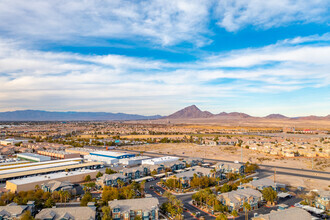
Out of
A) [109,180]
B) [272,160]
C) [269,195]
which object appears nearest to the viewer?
[269,195]

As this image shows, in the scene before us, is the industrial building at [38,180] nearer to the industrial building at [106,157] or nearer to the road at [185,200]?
the road at [185,200]

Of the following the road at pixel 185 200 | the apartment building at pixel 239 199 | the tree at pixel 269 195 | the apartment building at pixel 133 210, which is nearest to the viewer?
the apartment building at pixel 133 210

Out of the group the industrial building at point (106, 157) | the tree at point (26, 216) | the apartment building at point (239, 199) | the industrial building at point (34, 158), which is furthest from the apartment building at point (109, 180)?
the industrial building at point (34, 158)

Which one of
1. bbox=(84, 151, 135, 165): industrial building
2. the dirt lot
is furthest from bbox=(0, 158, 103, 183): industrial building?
the dirt lot

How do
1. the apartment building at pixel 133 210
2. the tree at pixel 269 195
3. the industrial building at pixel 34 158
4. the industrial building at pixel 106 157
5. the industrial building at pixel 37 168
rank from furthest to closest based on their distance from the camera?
the industrial building at pixel 34 158 → the industrial building at pixel 106 157 → the industrial building at pixel 37 168 → the tree at pixel 269 195 → the apartment building at pixel 133 210

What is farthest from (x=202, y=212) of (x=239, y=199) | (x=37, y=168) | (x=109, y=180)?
(x=37, y=168)

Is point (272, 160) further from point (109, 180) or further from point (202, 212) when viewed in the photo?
point (109, 180)

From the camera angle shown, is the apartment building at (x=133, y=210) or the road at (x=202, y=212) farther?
the road at (x=202, y=212)

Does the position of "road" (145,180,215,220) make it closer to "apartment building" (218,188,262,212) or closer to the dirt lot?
"apartment building" (218,188,262,212)

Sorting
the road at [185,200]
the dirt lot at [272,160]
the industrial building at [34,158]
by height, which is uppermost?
the dirt lot at [272,160]

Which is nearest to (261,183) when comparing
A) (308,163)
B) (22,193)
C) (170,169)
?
(170,169)
